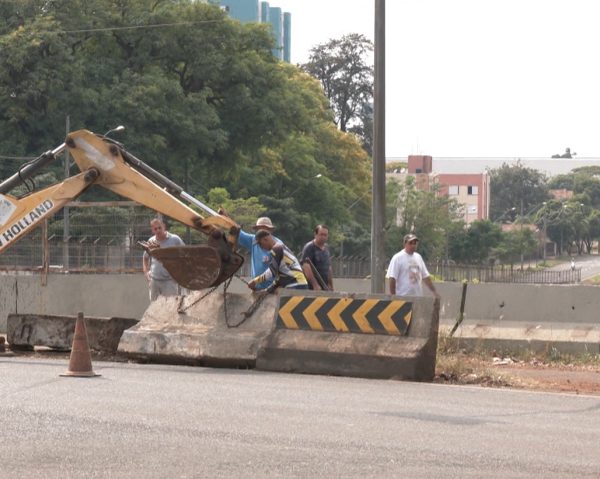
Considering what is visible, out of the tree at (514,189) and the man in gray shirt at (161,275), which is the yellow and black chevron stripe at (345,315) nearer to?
the man in gray shirt at (161,275)

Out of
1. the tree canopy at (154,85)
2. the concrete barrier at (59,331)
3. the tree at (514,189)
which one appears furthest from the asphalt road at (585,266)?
the concrete barrier at (59,331)

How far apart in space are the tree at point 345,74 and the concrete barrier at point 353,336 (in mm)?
95296

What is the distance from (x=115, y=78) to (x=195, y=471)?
53038 mm

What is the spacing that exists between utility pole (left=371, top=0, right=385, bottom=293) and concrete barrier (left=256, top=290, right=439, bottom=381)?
4507mm

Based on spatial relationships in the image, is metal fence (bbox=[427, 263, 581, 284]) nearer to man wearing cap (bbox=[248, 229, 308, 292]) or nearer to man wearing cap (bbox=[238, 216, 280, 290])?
man wearing cap (bbox=[238, 216, 280, 290])

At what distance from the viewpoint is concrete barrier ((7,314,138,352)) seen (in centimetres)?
1725

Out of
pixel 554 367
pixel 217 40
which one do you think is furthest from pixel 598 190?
pixel 554 367

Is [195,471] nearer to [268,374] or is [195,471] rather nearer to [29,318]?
[268,374]

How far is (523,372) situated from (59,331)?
5.62m

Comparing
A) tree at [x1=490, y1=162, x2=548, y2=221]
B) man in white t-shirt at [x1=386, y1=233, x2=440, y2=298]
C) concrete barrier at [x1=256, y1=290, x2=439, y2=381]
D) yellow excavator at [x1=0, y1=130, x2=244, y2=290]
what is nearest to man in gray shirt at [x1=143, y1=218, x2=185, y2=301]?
yellow excavator at [x1=0, y1=130, x2=244, y2=290]

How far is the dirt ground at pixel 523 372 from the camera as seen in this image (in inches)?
595

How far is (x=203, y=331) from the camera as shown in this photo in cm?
1619

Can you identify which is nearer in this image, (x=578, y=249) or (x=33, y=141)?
(x=33, y=141)

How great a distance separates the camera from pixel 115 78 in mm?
60656
